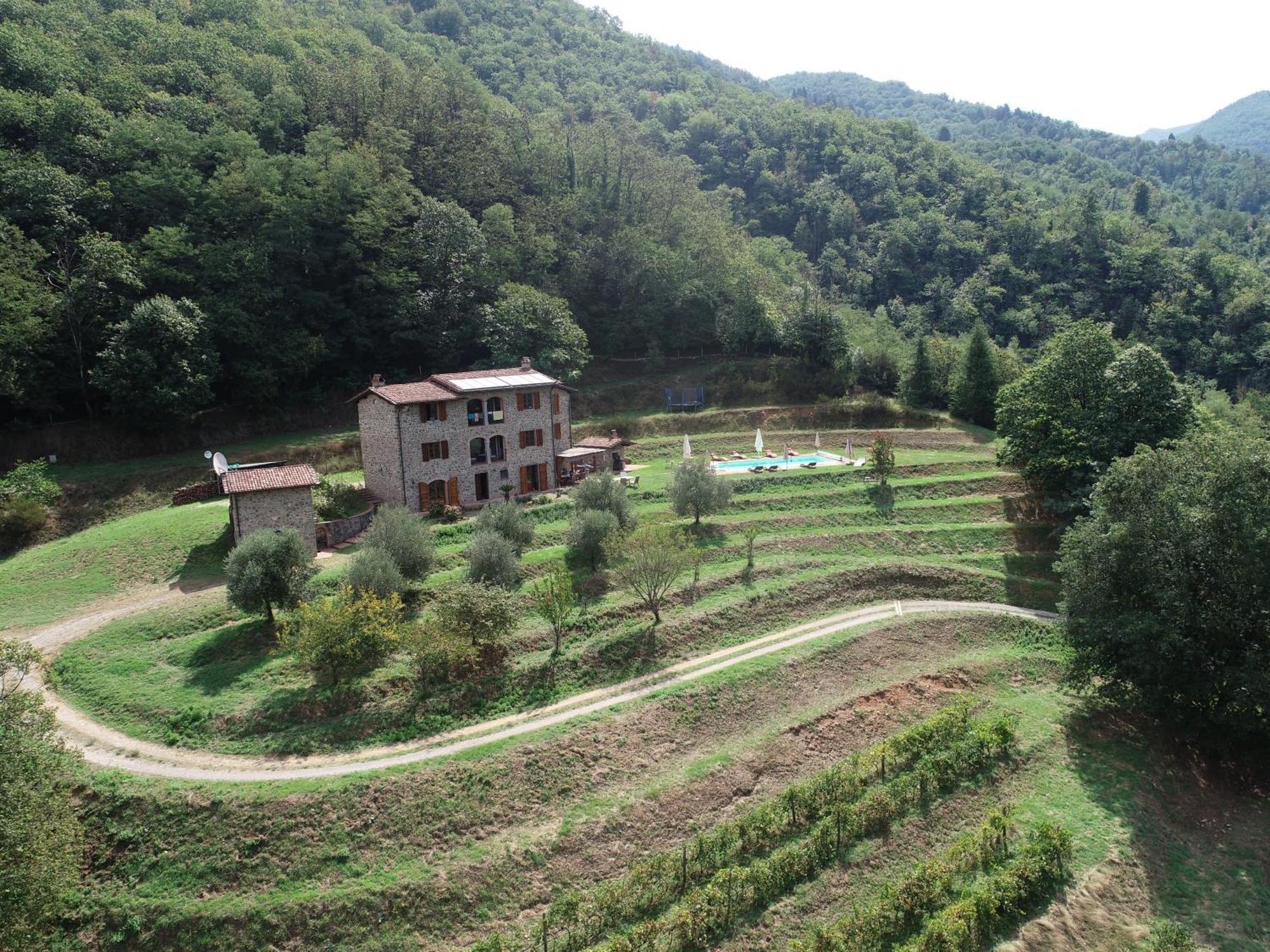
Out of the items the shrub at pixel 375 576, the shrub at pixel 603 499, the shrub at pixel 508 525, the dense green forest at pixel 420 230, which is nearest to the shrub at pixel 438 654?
the shrub at pixel 375 576

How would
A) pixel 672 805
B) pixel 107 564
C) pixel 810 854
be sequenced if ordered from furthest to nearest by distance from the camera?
pixel 107 564 → pixel 672 805 → pixel 810 854

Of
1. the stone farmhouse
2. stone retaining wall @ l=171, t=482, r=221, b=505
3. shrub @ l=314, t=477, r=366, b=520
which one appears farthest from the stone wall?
stone retaining wall @ l=171, t=482, r=221, b=505

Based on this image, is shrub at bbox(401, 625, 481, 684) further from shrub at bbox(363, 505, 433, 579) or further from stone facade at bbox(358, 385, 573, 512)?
stone facade at bbox(358, 385, 573, 512)

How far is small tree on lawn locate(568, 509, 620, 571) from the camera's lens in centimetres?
3691

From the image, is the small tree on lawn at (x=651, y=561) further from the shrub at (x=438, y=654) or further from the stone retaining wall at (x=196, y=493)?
the stone retaining wall at (x=196, y=493)

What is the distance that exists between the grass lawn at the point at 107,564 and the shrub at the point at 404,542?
9.00 meters

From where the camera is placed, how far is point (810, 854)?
22047 millimetres

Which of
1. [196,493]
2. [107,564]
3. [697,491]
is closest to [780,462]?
[697,491]

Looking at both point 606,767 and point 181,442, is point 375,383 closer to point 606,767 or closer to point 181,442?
point 181,442

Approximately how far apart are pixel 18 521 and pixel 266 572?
19.5 metres

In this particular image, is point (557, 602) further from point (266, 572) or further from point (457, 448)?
point (457, 448)

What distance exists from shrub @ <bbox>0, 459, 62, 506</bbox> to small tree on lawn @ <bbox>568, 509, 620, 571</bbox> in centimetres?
2871

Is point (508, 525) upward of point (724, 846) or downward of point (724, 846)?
upward

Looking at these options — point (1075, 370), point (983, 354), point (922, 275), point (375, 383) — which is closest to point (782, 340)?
point (983, 354)
